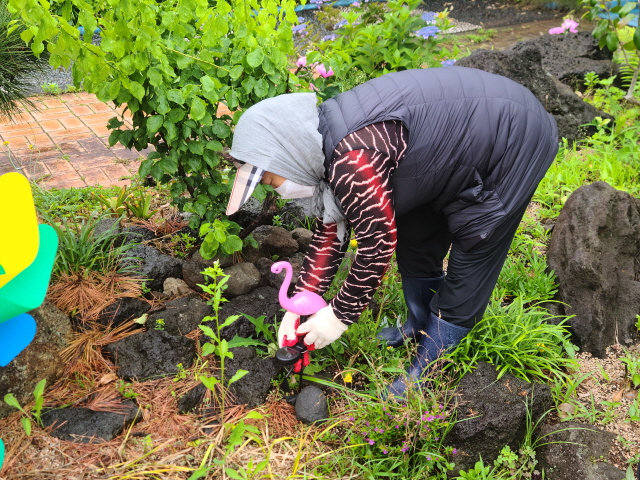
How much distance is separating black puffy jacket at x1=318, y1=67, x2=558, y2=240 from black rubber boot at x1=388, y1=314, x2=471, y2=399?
447 mm

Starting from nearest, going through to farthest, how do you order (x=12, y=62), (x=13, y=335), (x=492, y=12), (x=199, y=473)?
(x=13, y=335)
(x=199, y=473)
(x=12, y=62)
(x=492, y=12)

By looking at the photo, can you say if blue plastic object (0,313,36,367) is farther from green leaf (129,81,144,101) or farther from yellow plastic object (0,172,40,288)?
green leaf (129,81,144,101)

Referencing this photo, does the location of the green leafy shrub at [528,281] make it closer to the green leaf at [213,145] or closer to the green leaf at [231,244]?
the green leaf at [231,244]

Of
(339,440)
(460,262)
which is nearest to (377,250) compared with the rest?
(460,262)

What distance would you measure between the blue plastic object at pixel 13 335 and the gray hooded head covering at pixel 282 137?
0.85m

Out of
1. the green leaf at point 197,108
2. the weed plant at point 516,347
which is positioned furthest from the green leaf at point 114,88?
the weed plant at point 516,347

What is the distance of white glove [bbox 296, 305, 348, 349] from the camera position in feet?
6.73

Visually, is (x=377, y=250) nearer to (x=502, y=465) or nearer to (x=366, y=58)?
(x=502, y=465)

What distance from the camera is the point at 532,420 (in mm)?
2229

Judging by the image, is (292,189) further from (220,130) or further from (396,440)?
(396,440)

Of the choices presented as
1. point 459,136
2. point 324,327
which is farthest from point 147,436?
point 459,136

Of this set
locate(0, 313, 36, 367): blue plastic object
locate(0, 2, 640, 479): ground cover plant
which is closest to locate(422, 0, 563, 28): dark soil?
locate(0, 2, 640, 479): ground cover plant

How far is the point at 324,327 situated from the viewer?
6.74 ft

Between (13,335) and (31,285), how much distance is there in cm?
20
